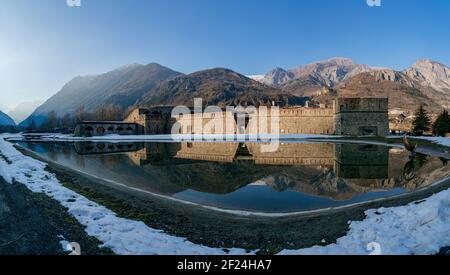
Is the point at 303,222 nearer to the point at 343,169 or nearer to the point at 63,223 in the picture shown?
the point at 63,223

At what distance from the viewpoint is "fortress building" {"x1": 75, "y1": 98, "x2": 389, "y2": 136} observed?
2149 inches

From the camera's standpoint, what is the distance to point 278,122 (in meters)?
64.3

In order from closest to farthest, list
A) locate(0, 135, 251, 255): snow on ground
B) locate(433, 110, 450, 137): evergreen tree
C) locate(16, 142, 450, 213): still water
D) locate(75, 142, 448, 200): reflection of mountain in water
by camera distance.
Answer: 1. locate(0, 135, 251, 255): snow on ground
2. locate(16, 142, 450, 213): still water
3. locate(75, 142, 448, 200): reflection of mountain in water
4. locate(433, 110, 450, 137): evergreen tree

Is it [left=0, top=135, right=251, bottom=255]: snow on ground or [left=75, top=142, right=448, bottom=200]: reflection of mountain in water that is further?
[left=75, top=142, right=448, bottom=200]: reflection of mountain in water

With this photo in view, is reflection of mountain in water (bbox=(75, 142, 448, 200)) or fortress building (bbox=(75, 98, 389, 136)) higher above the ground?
fortress building (bbox=(75, 98, 389, 136))

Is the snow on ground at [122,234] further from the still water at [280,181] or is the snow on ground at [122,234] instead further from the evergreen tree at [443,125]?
the evergreen tree at [443,125]

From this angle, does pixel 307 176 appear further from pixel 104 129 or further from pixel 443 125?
pixel 104 129

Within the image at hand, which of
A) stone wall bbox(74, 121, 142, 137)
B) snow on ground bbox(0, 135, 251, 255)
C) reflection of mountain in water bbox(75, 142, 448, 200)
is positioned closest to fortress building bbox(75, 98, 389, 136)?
stone wall bbox(74, 121, 142, 137)

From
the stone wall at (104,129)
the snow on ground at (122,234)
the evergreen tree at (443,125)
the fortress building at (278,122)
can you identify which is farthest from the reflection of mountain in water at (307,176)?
the stone wall at (104,129)

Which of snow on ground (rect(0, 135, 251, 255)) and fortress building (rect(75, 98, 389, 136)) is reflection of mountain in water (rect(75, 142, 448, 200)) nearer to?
snow on ground (rect(0, 135, 251, 255))

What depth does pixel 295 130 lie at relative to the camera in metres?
62.7

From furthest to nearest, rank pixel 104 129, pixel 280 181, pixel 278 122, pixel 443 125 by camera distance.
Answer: pixel 104 129, pixel 278 122, pixel 443 125, pixel 280 181

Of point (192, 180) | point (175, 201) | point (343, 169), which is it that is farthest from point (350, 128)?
point (175, 201)

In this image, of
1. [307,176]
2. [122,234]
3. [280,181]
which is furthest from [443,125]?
[122,234]
